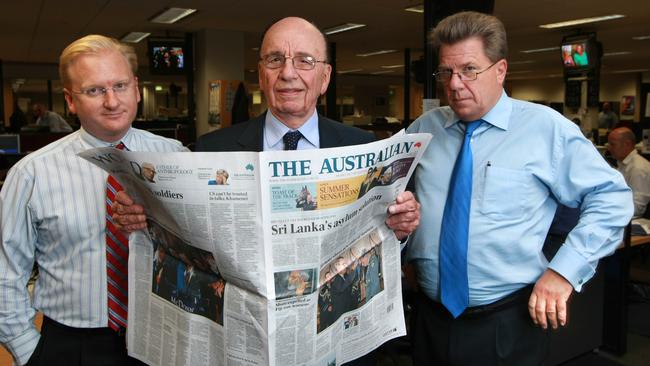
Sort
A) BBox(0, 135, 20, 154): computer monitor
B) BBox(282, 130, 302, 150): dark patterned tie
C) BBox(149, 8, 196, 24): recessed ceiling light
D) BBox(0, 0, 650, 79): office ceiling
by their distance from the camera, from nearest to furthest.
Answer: BBox(282, 130, 302, 150): dark patterned tie → BBox(0, 135, 20, 154): computer monitor → BBox(0, 0, 650, 79): office ceiling → BBox(149, 8, 196, 24): recessed ceiling light

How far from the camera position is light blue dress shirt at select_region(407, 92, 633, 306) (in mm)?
1525

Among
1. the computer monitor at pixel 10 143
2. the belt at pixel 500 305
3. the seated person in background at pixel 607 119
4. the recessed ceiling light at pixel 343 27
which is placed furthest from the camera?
the seated person in background at pixel 607 119

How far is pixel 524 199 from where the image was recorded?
62.4 inches

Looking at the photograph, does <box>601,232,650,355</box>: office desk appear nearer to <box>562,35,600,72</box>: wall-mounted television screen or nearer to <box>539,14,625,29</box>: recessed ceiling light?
<box>539,14,625,29</box>: recessed ceiling light

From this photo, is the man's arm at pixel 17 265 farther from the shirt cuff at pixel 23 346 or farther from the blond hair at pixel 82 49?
the blond hair at pixel 82 49

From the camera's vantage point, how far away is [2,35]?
11.0 metres

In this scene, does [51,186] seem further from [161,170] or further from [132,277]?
[161,170]

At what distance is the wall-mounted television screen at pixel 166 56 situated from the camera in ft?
32.8

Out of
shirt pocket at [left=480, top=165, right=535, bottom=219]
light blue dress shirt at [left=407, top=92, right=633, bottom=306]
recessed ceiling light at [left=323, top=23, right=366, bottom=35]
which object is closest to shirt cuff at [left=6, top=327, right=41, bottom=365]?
light blue dress shirt at [left=407, top=92, right=633, bottom=306]

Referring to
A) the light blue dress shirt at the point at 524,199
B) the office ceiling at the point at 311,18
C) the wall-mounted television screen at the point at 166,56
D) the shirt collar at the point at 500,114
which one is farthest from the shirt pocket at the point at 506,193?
the wall-mounted television screen at the point at 166,56

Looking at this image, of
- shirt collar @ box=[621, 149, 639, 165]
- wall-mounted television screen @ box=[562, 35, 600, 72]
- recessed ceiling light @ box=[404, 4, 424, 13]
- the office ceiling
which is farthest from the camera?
wall-mounted television screen @ box=[562, 35, 600, 72]

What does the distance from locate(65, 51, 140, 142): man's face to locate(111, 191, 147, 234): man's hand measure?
25 cm

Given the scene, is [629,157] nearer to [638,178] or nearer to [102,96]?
[638,178]

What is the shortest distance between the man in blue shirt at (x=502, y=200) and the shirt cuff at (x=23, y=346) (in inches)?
45.7
